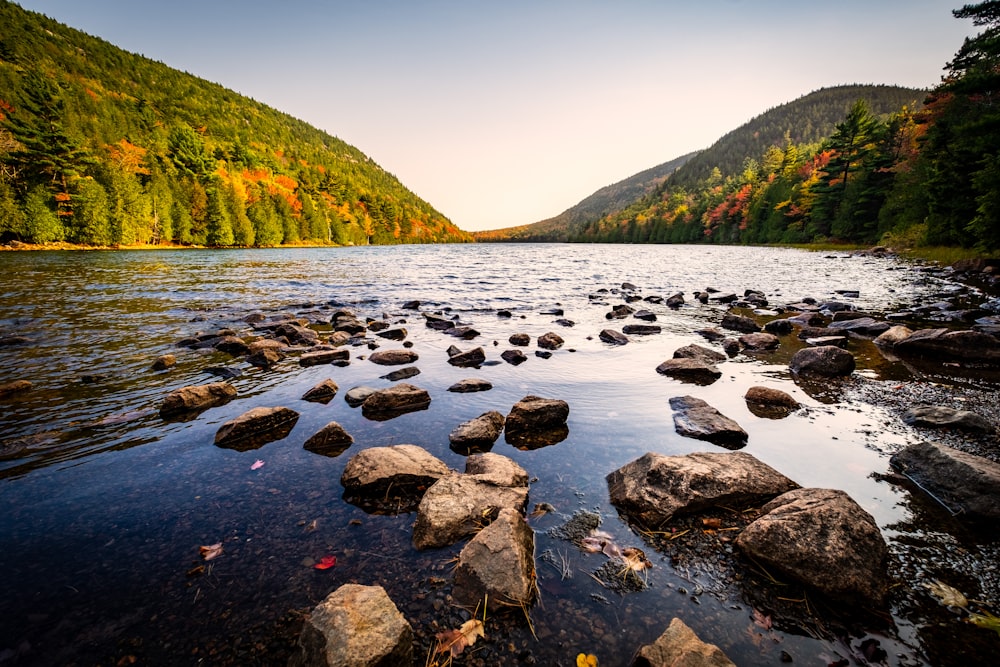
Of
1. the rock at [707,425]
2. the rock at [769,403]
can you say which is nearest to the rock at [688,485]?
the rock at [707,425]

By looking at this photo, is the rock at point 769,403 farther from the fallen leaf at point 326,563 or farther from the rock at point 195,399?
the rock at point 195,399

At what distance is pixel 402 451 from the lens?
4.54m

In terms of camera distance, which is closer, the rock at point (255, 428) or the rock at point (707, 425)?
the rock at point (255, 428)

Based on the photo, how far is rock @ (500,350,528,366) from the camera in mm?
9000

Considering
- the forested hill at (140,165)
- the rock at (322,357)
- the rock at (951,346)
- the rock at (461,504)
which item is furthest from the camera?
the forested hill at (140,165)

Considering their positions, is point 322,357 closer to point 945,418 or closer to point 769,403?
point 769,403

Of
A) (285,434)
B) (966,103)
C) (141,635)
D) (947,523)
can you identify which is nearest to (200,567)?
(141,635)

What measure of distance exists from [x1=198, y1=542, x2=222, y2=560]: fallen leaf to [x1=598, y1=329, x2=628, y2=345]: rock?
31.3 feet

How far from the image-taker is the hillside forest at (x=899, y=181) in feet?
82.9

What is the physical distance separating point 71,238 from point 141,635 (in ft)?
251

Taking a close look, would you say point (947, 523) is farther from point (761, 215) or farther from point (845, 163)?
point (761, 215)

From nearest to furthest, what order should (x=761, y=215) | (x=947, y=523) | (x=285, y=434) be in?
(x=947, y=523), (x=285, y=434), (x=761, y=215)

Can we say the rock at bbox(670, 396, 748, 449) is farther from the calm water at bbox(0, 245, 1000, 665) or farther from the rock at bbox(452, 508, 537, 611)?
the rock at bbox(452, 508, 537, 611)

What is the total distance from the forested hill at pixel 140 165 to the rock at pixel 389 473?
68.6m
